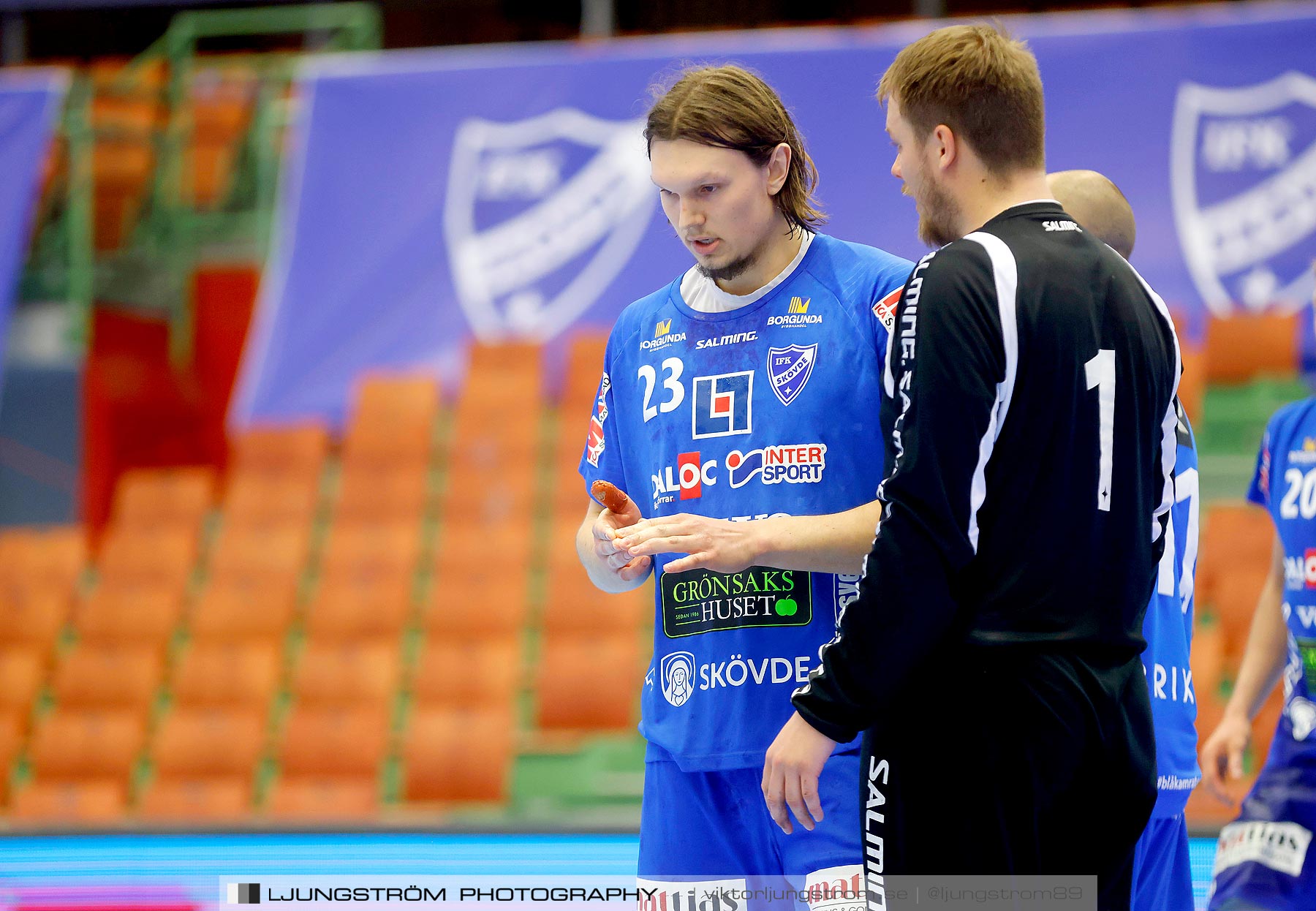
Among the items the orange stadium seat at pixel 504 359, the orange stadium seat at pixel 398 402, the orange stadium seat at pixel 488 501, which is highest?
the orange stadium seat at pixel 504 359

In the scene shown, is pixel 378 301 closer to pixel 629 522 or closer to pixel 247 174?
pixel 247 174

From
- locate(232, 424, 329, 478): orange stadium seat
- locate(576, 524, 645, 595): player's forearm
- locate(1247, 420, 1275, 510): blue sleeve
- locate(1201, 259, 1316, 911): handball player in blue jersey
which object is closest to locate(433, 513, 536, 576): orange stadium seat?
locate(232, 424, 329, 478): orange stadium seat

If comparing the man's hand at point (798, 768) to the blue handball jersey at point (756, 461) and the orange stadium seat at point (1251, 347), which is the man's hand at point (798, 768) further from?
the orange stadium seat at point (1251, 347)

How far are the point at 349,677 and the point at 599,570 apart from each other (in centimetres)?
484

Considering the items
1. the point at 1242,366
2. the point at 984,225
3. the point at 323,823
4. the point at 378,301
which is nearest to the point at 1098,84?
the point at 1242,366

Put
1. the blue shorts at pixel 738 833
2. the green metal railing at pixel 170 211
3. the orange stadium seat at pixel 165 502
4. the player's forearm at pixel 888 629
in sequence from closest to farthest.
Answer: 1. the player's forearm at pixel 888 629
2. the blue shorts at pixel 738 833
3. the orange stadium seat at pixel 165 502
4. the green metal railing at pixel 170 211

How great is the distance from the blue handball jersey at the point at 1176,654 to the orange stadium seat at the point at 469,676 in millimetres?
4449

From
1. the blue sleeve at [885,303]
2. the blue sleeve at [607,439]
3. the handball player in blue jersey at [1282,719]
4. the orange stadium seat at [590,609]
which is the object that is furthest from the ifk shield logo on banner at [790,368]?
the orange stadium seat at [590,609]

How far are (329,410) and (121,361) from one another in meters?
2.57

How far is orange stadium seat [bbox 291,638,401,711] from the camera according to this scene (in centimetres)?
671

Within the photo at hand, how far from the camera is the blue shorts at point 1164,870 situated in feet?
7.93

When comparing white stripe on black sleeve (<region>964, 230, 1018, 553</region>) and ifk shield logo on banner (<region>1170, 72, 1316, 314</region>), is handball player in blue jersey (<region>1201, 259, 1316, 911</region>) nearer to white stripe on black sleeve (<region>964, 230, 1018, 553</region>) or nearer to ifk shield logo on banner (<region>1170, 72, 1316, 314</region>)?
white stripe on black sleeve (<region>964, 230, 1018, 553</region>)

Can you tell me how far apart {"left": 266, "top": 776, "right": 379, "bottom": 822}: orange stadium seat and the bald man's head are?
4.66 m

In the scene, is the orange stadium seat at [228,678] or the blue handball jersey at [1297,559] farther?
the orange stadium seat at [228,678]
